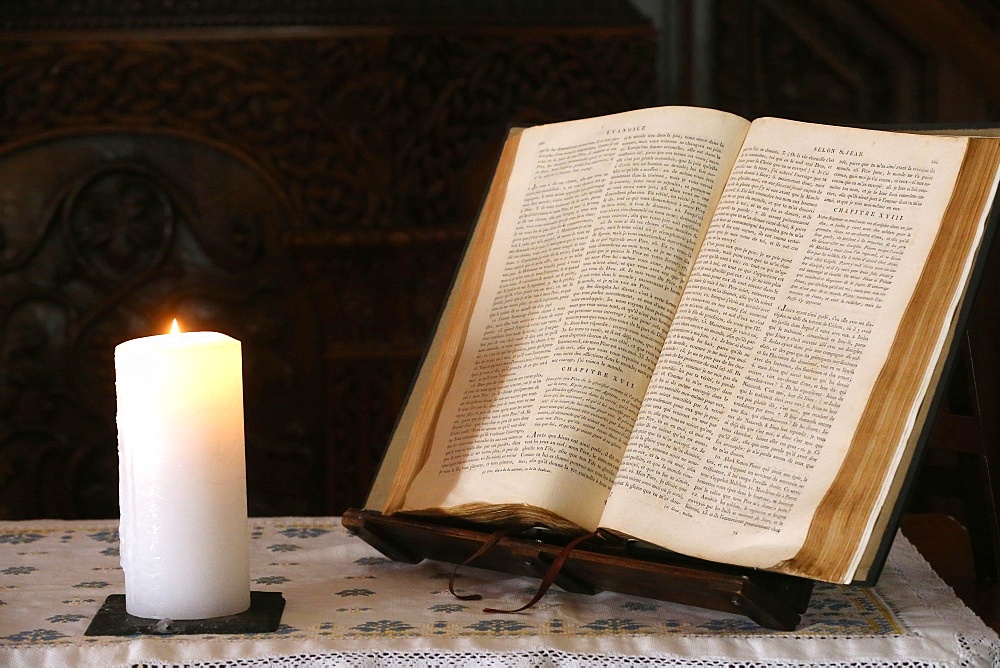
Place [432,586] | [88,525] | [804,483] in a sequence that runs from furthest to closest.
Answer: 1. [88,525]
2. [432,586]
3. [804,483]

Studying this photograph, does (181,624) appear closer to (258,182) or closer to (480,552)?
(480,552)

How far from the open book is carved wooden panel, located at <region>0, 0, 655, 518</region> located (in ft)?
4.09

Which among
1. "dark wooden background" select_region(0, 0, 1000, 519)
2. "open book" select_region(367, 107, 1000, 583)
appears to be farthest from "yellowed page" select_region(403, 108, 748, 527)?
"dark wooden background" select_region(0, 0, 1000, 519)

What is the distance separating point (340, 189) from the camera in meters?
2.11

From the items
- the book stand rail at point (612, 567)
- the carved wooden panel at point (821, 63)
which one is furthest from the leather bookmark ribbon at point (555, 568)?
the carved wooden panel at point (821, 63)

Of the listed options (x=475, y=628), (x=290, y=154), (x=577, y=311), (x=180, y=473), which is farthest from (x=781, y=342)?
(x=290, y=154)

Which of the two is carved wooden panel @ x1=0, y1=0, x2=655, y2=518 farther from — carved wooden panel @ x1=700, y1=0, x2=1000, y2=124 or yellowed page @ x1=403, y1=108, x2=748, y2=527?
yellowed page @ x1=403, y1=108, x2=748, y2=527

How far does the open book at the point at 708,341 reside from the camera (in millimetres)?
668

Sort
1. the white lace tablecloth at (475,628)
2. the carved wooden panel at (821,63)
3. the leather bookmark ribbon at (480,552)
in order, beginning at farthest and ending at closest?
the carved wooden panel at (821,63) < the leather bookmark ribbon at (480,552) < the white lace tablecloth at (475,628)

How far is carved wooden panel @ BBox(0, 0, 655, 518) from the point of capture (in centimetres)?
207

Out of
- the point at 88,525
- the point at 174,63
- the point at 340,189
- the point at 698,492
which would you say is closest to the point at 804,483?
the point at 698,492

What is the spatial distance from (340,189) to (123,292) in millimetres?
433

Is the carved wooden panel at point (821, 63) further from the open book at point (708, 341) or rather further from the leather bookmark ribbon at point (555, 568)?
the leather bookmark ribbon at point (555, 568)

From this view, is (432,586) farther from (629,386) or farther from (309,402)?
(309,402)
